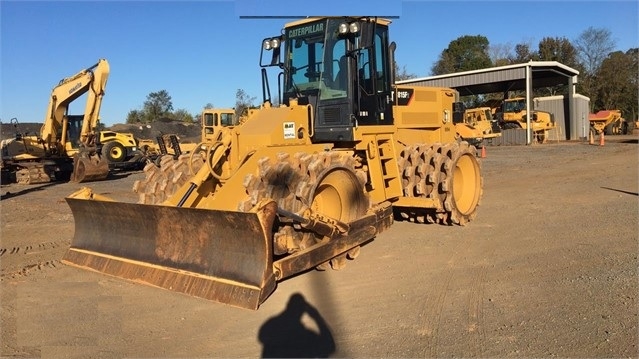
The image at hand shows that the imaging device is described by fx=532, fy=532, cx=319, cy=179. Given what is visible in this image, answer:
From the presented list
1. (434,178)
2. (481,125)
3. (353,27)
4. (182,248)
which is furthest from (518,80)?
(182,248)

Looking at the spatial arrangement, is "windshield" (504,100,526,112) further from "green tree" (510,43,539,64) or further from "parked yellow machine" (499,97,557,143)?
"green tree" (510,43,539,64)

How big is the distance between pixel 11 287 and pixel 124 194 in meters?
9.36

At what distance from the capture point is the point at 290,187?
5.96 metres

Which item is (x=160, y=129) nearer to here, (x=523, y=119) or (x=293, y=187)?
(x=523, y=119)

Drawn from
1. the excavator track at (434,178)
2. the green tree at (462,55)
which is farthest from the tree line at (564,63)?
the excavator track at (434,178)

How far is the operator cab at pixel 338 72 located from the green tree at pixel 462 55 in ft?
196

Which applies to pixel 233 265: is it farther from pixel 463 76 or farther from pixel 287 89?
pixel 463 76

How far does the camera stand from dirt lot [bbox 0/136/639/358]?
14.1ft

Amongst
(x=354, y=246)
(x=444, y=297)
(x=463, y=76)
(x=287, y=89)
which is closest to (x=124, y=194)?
(x=287, y=89)

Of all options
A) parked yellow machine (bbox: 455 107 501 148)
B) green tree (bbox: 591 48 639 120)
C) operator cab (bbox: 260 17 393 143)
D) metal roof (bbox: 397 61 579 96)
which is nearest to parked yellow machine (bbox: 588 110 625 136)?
metal roof (bbox: 397 61 579 96)

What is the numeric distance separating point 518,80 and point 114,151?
25.7 meters

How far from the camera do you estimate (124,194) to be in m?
15.3

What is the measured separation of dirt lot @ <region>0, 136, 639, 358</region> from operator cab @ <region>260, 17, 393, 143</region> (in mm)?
1880

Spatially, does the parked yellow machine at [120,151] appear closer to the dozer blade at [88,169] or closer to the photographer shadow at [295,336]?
the dozer blade at [88,169]
